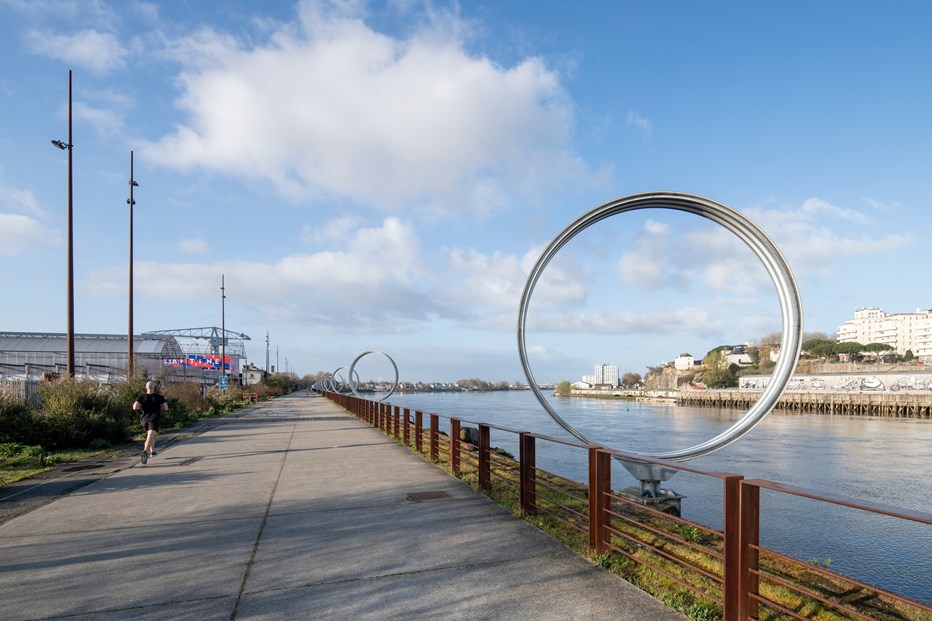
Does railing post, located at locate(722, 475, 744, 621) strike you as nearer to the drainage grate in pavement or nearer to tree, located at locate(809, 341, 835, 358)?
the drainage grate in pavement

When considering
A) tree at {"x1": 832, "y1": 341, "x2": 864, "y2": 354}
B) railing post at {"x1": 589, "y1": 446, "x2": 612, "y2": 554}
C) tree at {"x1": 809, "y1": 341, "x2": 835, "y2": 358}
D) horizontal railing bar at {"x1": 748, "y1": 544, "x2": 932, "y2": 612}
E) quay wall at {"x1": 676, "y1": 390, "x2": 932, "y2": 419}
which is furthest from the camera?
tree at {"x1": 832, "y1": 341, "x2": 864, "y2": 354}

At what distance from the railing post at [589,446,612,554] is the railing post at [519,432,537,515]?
1376 mm

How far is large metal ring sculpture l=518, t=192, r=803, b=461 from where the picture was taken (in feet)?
23.3

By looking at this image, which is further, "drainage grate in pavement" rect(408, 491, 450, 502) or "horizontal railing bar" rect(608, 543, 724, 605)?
"drainage grate in pavement" rect(408, 491, 450, 502)

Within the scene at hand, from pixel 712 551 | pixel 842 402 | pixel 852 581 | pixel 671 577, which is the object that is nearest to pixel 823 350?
pixel 842 402

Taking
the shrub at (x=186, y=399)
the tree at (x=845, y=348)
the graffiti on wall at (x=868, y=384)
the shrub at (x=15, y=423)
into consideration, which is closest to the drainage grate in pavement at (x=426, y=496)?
the shrub at (x=15, y=423)

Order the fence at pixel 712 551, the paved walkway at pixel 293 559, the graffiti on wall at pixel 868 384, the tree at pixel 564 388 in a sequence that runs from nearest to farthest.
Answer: the fence at pixel 712 551, the paved walkway at pixel 293 559, the tree at pixel 564 388, the graffiti on wall at pixel 868 384

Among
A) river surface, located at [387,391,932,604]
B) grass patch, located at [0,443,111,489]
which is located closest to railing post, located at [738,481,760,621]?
river surface, located at [387,391,932,604]

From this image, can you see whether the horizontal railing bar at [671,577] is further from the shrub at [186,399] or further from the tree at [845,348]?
the tree at [845,348]

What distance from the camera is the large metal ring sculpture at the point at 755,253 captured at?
23.3 feet

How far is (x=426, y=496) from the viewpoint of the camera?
752 centimetres

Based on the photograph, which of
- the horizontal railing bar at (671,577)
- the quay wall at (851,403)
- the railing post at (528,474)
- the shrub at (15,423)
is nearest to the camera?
the horizontal railing bar at (671,577)

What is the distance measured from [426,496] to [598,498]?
3148mm

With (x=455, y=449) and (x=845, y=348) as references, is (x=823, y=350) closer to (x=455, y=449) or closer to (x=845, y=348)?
(x=845, y=348)
